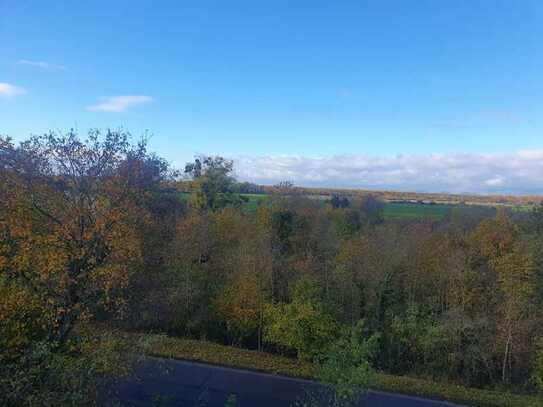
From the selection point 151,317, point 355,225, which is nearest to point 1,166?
point 151,317

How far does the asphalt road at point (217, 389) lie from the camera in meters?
13.9

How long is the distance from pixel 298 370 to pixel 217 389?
393 centimetres

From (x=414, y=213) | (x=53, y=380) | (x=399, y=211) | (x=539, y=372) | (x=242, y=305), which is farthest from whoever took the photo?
(x=399, y=211)

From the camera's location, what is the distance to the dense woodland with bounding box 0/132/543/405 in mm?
10109

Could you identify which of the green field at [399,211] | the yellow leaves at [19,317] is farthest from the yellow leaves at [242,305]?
the green field at [399,211]

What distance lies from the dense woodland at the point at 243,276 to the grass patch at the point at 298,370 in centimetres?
138

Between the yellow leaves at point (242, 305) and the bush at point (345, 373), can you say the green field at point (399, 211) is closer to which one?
the yellow leaves at point (242, 305)

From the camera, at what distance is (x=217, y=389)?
48.8 feet

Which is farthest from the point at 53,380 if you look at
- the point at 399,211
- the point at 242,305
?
the point at 399,211

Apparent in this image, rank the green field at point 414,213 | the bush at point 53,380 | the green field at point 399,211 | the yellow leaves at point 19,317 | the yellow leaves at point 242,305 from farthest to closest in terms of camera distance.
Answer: the green field at point 414,213
the green field at point 399,211
the yellow leaves at point 242,305
the yellow leaves at point 19,317
the bush at point 53,380

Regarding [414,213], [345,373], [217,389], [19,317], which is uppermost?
[414,213]

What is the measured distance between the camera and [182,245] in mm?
22828

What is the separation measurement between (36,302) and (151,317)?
1110 centimetres

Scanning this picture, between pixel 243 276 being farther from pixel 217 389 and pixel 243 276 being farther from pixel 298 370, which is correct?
pixel 217 389
